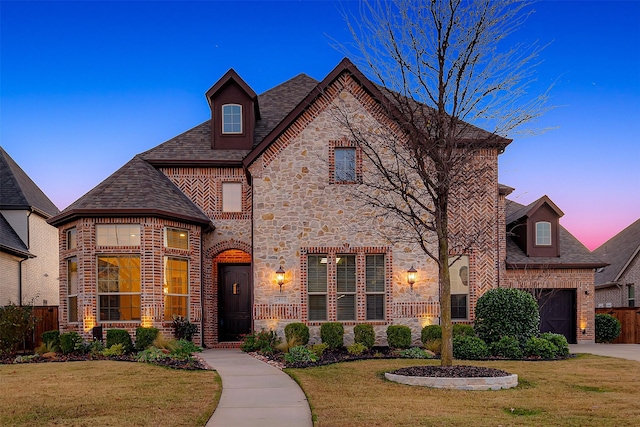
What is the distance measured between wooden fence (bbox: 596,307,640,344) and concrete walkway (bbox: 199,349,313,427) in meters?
16.2

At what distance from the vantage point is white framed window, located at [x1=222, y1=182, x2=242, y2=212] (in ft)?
67.5

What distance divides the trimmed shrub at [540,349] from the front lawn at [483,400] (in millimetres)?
1726

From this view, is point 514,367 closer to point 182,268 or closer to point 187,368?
point 187,368

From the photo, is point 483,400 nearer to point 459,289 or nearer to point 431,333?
point 431,333

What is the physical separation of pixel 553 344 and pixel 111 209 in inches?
509

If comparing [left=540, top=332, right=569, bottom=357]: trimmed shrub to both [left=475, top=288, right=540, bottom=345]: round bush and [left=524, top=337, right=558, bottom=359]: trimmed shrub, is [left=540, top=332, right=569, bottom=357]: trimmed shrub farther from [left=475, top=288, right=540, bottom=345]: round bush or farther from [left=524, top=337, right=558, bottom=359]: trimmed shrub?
[left=475, top=288, right=540, bottom=345]: round bush

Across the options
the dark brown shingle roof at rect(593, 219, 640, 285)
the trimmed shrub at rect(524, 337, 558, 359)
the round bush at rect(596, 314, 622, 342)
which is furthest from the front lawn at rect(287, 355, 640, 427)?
the dark brown shingle roof at rect(593, 219, 640, 285)

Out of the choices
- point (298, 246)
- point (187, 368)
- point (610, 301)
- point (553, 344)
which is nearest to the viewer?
point (187, 368)

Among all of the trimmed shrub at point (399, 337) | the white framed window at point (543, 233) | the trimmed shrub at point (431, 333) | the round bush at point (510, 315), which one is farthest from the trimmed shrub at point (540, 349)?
the white framed window at point (543, 233)

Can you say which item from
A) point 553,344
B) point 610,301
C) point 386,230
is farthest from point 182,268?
point 610,301

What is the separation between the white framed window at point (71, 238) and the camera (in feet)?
59.7

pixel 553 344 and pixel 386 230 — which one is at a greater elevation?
pixel 386 230

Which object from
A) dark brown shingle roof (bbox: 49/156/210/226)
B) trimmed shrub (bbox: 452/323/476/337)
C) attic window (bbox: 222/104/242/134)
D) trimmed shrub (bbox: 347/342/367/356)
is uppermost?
attic window (bbox: 222/104/242/134)

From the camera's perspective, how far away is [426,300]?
728 inches
